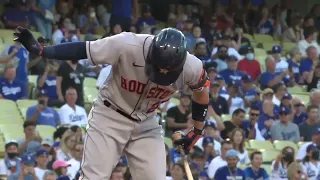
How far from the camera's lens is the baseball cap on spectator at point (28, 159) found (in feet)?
29.6

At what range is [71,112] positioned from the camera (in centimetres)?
1076

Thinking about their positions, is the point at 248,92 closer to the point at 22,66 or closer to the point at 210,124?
the point at 210,124

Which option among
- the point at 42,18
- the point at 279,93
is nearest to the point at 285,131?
the point at 279,93

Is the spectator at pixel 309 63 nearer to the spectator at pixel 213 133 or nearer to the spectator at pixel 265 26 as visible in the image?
the spectator at pixel 265 26

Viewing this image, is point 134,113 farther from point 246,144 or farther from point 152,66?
point 246,144

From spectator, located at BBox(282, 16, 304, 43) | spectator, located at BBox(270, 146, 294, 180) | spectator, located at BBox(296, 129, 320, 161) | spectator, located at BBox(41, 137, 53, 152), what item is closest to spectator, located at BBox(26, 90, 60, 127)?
spectator, located at BBox(41, 137, 53, 152)

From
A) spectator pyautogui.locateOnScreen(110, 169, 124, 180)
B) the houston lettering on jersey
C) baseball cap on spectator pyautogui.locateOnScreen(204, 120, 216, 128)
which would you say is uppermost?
A: the houston lettering on jersey

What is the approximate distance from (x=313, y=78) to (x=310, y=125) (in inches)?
A: 97.8

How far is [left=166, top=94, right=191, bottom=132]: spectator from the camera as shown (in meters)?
11.2

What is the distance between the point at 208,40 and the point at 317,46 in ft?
6.44

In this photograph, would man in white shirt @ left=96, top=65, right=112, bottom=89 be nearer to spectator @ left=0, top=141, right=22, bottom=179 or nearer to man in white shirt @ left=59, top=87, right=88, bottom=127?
man in white shirt @ left=59, top=87, right=88, bottom=127

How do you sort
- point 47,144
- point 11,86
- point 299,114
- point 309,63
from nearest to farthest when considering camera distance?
point 47,144
point 11,86
point 299,114
point 309,63

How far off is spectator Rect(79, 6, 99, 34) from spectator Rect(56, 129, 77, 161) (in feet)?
14.8

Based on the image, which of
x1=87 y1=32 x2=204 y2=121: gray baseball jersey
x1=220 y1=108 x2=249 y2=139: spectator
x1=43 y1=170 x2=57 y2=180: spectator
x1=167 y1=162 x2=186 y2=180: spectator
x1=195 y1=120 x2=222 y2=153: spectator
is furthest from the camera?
x1=220 y1=108 x2=249 y2=139: spectator
